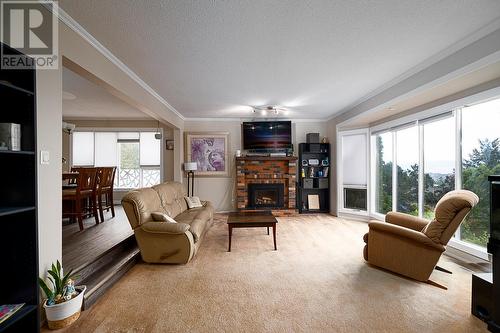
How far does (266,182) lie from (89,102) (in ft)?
14.0

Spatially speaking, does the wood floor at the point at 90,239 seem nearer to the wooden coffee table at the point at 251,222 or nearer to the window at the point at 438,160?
the wooden coffee table at the point at 251,222

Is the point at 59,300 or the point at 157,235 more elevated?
the point at 157,235

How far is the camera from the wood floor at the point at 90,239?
2502 mm

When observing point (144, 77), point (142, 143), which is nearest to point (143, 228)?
point (144, 77)

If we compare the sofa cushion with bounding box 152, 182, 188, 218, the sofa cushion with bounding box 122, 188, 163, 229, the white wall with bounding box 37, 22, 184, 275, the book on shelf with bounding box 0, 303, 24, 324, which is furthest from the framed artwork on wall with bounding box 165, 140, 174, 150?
the book on shelf with bounding box 0, 303, 24, 324

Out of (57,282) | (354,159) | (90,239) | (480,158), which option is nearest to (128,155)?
(90,239)

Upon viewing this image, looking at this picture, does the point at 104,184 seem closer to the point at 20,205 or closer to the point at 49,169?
the point at 49,169

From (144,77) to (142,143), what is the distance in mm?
3707

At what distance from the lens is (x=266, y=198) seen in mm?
5797

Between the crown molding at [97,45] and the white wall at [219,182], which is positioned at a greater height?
the crown molding at [97,45]

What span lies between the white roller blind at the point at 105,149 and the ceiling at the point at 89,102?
58cm

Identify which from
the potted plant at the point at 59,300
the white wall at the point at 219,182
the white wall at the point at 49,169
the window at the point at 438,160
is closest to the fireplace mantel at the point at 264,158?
the white wall at the point at 219,182

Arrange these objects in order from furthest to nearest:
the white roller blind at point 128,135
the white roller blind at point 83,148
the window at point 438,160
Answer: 1. the white roller blind at point 128,135
2. the white roller blind at point 83,148
3. the window at point 438,160

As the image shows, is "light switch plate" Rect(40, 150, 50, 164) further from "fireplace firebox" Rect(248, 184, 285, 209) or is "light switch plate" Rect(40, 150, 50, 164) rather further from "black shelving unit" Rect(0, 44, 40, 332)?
"fireplace firebox" Rect(248, 184, 285, 209)
